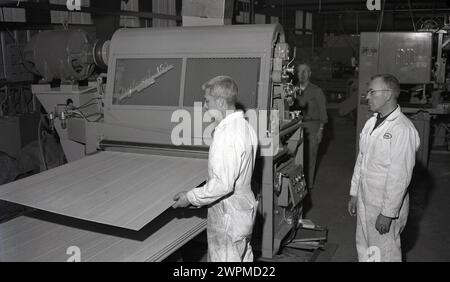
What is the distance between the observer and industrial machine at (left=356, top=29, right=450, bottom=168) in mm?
5691

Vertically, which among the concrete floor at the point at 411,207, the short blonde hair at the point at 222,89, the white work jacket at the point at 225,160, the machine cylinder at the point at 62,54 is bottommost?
the concrete floor at the point at 411,207

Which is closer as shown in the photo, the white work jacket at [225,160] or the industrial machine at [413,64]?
the white work jacket at [225,160]

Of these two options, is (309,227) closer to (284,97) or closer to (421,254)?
(421,254)

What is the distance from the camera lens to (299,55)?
11672 millimetres

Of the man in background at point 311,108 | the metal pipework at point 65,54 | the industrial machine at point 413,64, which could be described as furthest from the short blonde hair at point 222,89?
the industrial machine at point 413,64

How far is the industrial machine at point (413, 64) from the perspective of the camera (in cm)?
569

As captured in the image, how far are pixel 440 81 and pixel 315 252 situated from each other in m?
3.51

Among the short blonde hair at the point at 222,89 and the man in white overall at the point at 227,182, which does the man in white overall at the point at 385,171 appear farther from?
the short blonde hair at the point at 222,89

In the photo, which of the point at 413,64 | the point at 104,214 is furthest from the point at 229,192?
the point at 413,64

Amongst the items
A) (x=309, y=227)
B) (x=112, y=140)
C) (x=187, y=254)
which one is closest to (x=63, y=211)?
(x=112, y=140)

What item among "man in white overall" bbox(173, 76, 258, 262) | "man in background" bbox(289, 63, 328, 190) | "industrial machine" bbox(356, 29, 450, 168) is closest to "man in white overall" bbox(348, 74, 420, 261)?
"man in white overall" bbox(173, 76, 258, 262)

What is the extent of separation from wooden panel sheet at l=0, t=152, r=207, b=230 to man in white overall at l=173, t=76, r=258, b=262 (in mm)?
221

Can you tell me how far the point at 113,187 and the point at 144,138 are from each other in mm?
838

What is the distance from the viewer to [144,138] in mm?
3385
